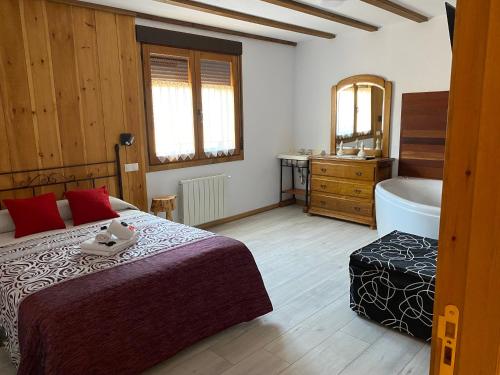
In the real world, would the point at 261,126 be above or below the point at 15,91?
below

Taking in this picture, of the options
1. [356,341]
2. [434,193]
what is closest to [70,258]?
[356,341]

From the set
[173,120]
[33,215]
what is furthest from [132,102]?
[33,215]

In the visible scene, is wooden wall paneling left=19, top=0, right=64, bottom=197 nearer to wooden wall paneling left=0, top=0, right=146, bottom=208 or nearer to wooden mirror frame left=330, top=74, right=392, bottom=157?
wooden wall paneling left=0, top=0, right=146, bottom=208

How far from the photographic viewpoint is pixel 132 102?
4043 millimetres

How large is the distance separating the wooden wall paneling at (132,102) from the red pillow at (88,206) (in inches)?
26.7

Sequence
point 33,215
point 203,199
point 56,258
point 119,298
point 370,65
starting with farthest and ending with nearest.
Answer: point 370,65 → point 203,199 → point 33,215 → point 56,258 → point 119,298

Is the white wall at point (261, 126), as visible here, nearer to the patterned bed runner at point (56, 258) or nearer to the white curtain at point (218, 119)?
the white curtain at point (218, 119)

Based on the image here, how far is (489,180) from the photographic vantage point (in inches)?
23.6

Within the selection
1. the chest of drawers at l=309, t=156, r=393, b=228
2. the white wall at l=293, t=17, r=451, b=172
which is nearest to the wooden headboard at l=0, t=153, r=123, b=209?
the chest of drawers at l=309, t=156, r=393, b=228

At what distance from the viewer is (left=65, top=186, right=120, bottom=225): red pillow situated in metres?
3.28

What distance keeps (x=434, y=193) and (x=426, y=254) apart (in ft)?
7.05

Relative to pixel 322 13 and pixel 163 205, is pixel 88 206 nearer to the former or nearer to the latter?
pixel 163 205

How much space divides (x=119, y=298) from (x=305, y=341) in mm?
1221

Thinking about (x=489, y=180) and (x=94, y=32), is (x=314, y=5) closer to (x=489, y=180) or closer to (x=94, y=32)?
(x=94, y=32)
